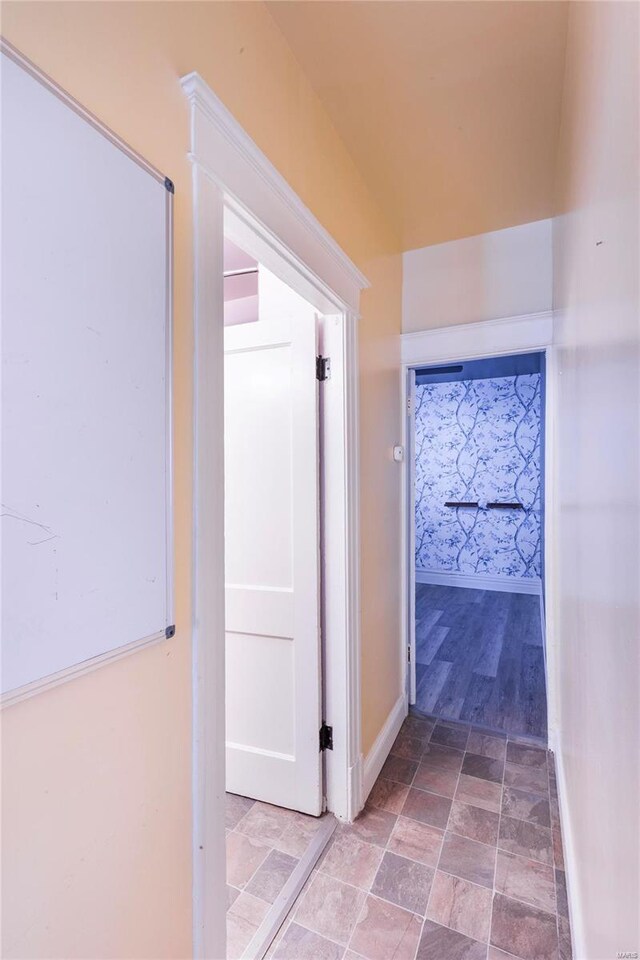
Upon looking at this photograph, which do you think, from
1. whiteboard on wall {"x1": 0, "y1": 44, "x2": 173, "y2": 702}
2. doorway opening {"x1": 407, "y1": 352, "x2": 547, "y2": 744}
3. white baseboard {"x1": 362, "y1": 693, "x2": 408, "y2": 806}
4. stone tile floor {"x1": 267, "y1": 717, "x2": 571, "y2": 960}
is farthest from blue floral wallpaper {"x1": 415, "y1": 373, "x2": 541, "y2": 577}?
whiteboard on wall {"x1": 0, "y1": 44, "x2": 173, "y2": 702}

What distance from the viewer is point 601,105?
807 millimetres

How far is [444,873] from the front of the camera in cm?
154

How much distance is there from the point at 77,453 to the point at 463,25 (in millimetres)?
1618

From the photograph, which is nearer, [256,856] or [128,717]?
[128,717]

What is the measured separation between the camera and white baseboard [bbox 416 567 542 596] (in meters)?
5.25

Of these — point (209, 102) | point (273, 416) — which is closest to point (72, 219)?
point (209, 102)

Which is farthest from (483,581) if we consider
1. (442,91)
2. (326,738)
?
(442,91)

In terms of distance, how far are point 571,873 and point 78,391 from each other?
75.6 inches

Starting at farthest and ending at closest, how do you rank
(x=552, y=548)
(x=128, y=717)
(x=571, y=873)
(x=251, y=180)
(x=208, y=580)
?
(x=552, y=548), (x=571, y=873), (x=251, y=180), (x=208, y=580), (x=128, y=717)

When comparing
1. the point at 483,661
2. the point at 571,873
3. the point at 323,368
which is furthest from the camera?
the point at 483,661

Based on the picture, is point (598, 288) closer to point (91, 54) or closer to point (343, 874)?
point (91, 54)

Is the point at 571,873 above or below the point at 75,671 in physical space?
below

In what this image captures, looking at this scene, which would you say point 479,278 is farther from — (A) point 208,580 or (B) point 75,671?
(B) point 75,671

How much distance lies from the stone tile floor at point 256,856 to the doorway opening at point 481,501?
88.3 inches
